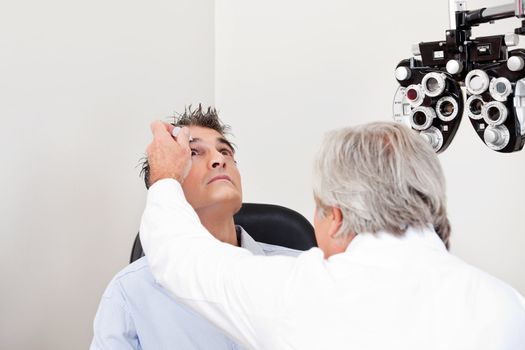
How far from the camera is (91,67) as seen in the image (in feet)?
7.81

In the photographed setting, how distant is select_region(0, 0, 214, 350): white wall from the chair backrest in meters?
0.51

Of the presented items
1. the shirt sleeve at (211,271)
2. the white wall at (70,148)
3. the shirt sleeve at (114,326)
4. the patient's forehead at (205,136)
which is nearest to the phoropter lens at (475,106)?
the patient's forehead at (205,136)

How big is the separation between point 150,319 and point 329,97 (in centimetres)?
140

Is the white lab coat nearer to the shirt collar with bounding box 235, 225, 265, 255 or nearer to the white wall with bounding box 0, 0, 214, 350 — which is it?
the shirt collar with bounding box 235, 225, 265, 255

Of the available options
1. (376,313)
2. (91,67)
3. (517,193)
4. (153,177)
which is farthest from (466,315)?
(91,67)

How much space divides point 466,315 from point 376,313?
0.12 metres

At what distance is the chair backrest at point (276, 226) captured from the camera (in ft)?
6.15

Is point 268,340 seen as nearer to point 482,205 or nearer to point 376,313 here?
point 376,313

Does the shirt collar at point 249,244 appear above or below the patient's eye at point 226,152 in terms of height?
below

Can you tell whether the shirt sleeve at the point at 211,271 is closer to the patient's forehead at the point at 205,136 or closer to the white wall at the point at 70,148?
the patient's forehead at the point at 205,136

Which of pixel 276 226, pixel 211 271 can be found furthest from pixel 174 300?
pixel 211 271

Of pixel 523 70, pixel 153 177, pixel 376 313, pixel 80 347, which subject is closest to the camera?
pixel 376 313

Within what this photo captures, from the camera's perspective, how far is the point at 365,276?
1.00 meters

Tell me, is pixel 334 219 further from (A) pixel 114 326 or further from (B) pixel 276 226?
(B) pixel 276 226
